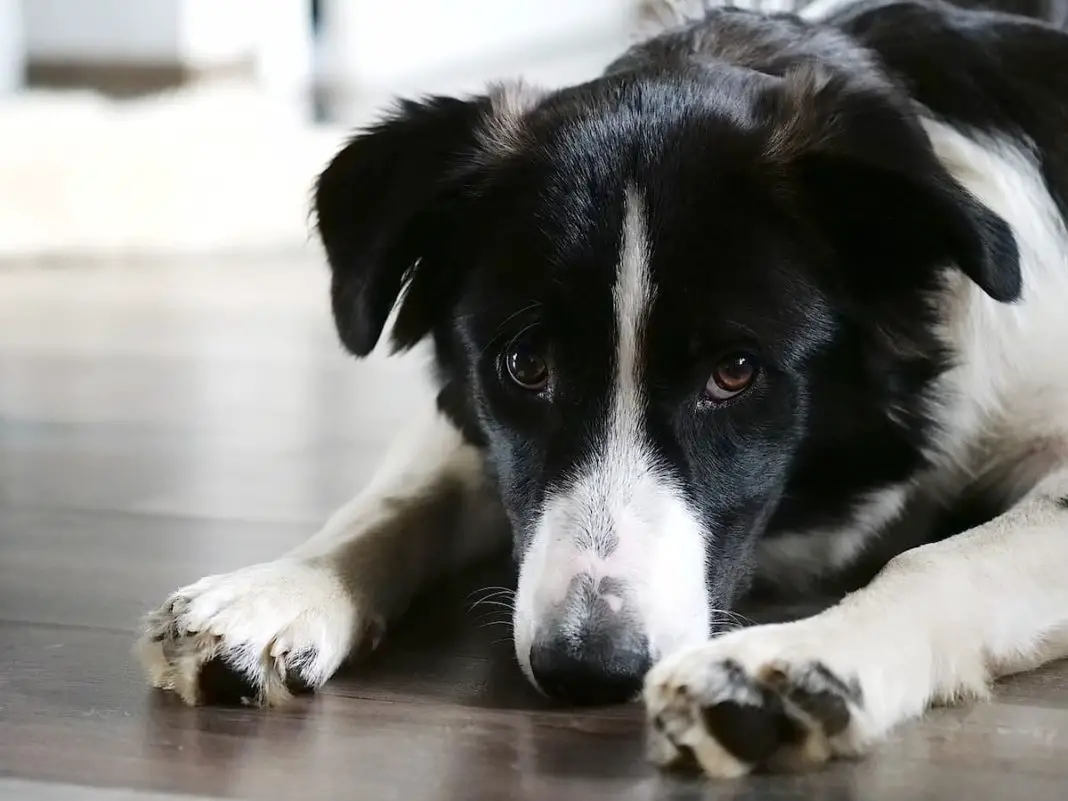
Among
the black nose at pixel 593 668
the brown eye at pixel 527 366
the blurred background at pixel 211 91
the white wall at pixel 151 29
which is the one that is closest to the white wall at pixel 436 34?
the blurred background at pixel 211 91

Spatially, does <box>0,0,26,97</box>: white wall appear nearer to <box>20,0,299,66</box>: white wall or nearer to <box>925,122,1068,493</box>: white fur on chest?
<box>20,0,299,66</box>: white wall

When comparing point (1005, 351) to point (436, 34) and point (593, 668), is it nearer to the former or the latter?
point (593, 668)

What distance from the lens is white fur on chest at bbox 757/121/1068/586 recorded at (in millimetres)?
2285

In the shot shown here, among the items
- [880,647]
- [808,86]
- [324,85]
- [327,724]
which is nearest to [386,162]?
[808,86]

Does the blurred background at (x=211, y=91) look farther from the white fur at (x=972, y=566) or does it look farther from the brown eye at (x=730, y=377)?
the brown eye at (x=730, y=377)

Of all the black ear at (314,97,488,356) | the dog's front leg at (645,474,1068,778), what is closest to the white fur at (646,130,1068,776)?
the dog's front leg at (645,474,1068,778)

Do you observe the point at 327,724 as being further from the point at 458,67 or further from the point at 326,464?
the point at 458,67

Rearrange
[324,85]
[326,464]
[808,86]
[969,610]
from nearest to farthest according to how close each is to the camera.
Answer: [969,610]
[808,86]
[326,464]
[324,85]

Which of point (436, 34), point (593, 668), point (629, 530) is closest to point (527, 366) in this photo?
point (629, 530)

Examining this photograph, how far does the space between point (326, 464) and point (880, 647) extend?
1552 mm

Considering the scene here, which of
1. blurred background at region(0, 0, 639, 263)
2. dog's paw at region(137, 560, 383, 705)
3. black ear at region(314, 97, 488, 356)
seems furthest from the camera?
blurred background at region(0, 0, 639, 263)

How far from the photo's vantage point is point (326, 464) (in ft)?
9.90

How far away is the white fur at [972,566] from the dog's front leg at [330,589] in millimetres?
514

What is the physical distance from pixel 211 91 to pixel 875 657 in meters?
6.95
